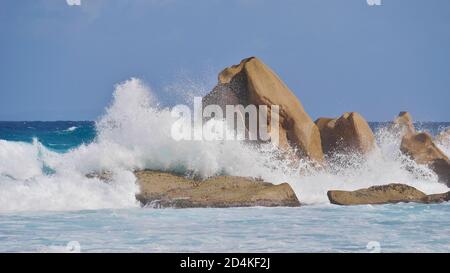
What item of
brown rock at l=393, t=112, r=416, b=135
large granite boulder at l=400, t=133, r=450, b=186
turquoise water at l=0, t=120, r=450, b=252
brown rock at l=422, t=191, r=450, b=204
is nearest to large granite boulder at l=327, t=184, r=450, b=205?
brown rock at l=422, t=191, r=450, b=204

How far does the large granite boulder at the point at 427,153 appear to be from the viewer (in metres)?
15.1

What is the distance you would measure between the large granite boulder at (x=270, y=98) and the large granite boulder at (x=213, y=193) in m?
2.05

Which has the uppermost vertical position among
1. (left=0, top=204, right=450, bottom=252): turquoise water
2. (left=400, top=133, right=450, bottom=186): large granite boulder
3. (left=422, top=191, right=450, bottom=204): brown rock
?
(left=400, top=133, right=450, bottom=186): large granite boulder

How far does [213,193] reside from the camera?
1209 centimetres

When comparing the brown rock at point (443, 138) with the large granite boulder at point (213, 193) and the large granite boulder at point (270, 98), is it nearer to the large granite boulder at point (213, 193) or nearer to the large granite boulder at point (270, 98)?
the large granite boulder at point (270, 98)

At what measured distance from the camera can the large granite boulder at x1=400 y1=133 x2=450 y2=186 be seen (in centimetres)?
1515

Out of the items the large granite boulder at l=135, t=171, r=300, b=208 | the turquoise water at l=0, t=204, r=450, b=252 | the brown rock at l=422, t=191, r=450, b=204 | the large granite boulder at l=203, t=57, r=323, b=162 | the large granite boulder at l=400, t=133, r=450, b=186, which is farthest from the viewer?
the large granite boulder at l=400, t=133, r=450, b=186

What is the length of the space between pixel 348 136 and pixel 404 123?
2.27m

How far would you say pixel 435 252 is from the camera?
8.02m

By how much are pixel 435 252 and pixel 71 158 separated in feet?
24.8

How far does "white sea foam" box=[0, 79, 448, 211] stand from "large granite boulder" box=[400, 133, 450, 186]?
0.70 ft

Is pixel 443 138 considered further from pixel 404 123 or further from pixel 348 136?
pixel 348 136

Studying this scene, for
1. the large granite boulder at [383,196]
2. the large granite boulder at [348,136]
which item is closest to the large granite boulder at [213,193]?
the large granite boulder at [383,196]

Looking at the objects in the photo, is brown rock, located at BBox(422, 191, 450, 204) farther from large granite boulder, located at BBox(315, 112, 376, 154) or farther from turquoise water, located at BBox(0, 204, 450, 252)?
large granite boulder, located at BBox(315, 112, 376, 154)
